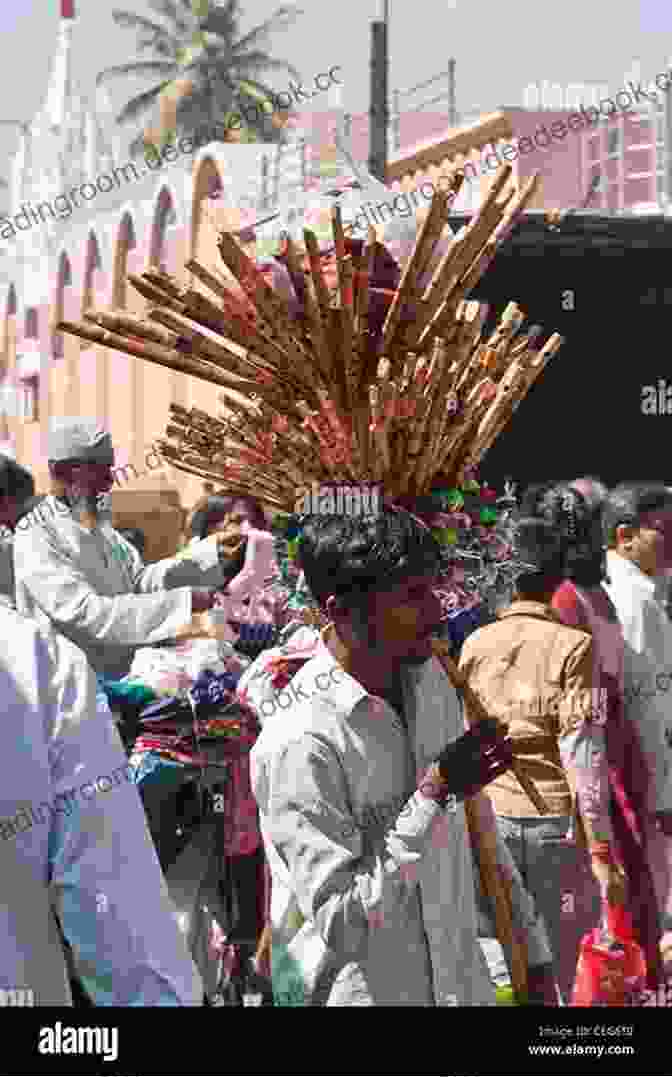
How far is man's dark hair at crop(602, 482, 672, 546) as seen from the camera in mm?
7855

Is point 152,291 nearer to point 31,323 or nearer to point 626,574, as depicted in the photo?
point 626,574

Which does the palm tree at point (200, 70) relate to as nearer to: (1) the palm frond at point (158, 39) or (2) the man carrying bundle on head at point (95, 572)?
(1) the palm frond at point (158, 39)

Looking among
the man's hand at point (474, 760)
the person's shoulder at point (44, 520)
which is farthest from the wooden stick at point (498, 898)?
the person's shoulder at point (44, 520)

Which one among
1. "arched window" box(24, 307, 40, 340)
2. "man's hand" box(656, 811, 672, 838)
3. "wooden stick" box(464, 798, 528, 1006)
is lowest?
"man's hand" box(656, 811, 672, 838)

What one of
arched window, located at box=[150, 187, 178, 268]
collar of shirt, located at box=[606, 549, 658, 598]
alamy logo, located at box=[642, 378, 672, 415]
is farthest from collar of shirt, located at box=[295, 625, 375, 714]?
arched window, located at box=[150, 187, 178, 268]

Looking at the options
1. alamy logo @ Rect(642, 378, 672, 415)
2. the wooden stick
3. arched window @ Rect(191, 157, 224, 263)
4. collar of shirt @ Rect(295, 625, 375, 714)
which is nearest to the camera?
collar of shirt @ Rect(295, 625, 375, 714)

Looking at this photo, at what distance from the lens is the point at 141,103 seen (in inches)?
2160

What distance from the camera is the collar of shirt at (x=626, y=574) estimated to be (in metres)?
Answer: 7.56

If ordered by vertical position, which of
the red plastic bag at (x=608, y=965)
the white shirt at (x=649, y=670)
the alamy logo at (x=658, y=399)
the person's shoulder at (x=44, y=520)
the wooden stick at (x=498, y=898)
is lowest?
the red plastic bag at (x=608, y=965)

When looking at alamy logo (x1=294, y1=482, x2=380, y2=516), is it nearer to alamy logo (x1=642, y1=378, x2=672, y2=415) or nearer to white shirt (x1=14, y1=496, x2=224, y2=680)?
white shirt (x1=14, y1=496, x2=224, y2=680)

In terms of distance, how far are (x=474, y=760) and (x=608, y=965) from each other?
252 centimetres

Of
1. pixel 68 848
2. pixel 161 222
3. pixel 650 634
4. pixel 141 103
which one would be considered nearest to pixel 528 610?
pixel 650 634

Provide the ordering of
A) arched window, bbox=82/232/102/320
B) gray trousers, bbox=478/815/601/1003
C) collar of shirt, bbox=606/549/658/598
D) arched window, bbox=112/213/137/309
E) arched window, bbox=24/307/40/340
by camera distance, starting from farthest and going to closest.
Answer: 1. arched window, bbox=24/307/40/340
2. arched window, bbox=82/232/102/320
3. arched window, bbox=112/213/137/309
4. collar of shirt, bbox=606/549/658/598
5. gray trousers, bbox=478/815/601/1003

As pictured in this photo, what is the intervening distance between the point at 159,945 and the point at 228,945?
441 centimetres
